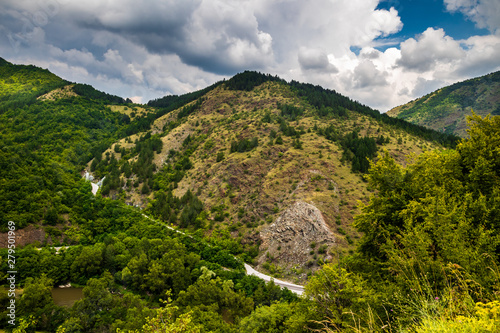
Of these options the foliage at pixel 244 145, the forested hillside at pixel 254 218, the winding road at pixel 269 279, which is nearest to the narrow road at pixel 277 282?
the winding road at pixel 269 279

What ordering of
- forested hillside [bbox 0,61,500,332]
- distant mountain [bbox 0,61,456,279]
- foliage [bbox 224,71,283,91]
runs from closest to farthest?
forested hillside [bbox 0,61,500,332] → distant mountain [bbox 0,61,456,279] → foliage [bbox 224,71,283,91]

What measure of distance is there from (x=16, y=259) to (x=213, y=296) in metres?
41.8

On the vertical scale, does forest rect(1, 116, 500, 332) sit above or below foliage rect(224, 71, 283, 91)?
below

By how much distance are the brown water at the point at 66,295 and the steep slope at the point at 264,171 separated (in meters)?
29.1

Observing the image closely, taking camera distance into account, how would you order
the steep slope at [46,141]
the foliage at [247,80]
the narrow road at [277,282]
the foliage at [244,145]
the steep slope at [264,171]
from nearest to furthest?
the narrow road at [277,282] < the steep slope at [264,171] < the steep slope at [46,141] < the foliage at [244,145] < the foliage at [247,80]

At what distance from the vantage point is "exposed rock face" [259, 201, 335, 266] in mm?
53688

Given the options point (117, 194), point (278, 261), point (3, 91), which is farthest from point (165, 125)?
point (3, 91)

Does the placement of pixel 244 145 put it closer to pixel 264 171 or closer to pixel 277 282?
pixel 264 171

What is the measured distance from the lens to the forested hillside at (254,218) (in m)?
10.4

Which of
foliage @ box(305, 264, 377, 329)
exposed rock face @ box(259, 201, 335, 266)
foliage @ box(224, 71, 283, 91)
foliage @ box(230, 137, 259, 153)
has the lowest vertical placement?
exposed rock face @ box(259, 201, 335, 266)

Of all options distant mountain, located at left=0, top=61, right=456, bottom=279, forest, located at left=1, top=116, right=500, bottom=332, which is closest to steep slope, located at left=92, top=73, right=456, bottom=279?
distant mountain, located at left=0, top=61, right=456, bottom=279

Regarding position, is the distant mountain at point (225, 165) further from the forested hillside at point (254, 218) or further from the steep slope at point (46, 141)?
the forested hillside at point (254, 218)

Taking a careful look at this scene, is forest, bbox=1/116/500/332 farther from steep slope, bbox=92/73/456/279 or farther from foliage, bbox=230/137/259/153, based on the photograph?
foliage, bbox=230/137/259/153

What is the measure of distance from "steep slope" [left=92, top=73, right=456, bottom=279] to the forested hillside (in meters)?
0.56
